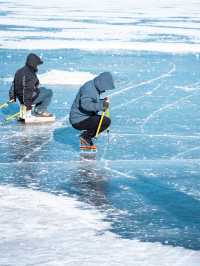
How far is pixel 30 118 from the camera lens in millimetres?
12430

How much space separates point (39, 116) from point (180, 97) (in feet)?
11.2

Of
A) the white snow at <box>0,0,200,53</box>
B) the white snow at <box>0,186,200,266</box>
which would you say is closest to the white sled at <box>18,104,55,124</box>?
the white snow at <box>0,186,200,266</box>

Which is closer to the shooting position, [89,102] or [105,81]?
[105,81]

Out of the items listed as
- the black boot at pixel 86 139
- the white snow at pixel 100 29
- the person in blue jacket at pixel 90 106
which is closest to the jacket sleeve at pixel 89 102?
the person in blue jacket at pixel 90 106

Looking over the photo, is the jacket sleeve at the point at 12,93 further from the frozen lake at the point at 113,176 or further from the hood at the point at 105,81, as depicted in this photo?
the hood at the point at 105,81

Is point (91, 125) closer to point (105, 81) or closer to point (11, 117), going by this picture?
point (105, 81)

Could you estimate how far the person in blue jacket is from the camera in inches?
377

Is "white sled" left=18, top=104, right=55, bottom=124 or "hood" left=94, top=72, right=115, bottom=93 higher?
"hood" left=94, top=72, right=115, bottom=93

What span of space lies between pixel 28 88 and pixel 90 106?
2.43 m

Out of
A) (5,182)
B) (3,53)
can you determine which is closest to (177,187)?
(5,182)

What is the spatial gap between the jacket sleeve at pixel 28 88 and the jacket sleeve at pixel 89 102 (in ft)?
7.52

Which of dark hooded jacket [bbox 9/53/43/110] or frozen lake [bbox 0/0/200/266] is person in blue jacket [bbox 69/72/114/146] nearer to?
frozen lake [bbox 0/0/200/266]

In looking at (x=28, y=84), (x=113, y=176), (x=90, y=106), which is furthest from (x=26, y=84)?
(x=113, y=176)

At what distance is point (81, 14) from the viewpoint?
42469 millimetres
